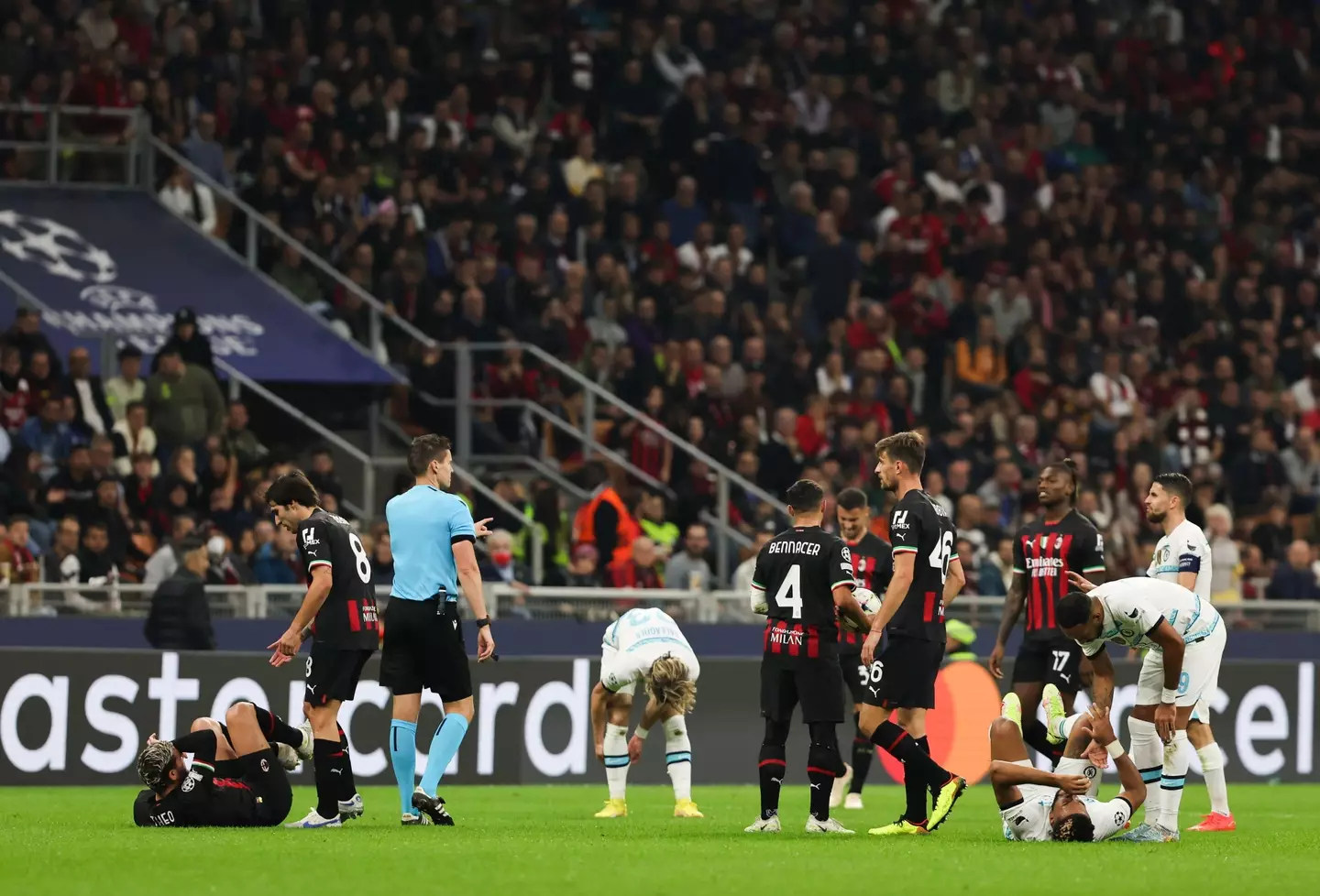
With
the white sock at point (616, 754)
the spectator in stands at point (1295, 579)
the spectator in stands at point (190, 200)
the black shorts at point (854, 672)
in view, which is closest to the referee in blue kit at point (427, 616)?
the white sock at point (616, 754)

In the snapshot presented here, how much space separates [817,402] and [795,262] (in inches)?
135

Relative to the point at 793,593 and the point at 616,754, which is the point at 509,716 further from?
the point at 793,593

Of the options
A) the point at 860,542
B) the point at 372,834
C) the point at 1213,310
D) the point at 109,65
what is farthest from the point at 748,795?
the point at 1213,310

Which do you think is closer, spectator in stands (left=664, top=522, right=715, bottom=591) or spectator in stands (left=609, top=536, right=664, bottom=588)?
spectator in stands (left=609, top=536, right=664, bottom=588)

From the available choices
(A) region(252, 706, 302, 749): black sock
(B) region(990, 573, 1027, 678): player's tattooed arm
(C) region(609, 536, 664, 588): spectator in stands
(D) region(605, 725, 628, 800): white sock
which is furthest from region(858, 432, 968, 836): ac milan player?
(C) region(609, 536, 664, 588): spectator in stands

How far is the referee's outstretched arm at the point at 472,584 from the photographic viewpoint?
1310 centimetres

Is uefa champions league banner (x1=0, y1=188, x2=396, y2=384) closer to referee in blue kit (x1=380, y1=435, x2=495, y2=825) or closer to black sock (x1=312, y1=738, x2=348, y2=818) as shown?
referee in blue kit (x1=380, y1=435, x2=495, y2=825)

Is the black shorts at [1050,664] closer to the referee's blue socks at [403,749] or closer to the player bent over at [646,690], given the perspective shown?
the player bent over at [646,690]

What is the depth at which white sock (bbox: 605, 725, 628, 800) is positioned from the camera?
14758 millimetres

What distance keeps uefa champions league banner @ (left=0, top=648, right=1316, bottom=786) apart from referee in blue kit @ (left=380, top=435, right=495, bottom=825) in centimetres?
545

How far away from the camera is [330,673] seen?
13.4 meters

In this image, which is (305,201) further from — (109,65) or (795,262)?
(795,262)

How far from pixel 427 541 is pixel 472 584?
40cm

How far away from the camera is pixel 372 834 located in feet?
42.2
